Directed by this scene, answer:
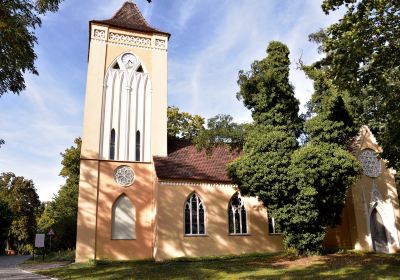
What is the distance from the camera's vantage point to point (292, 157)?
16906 millimetres

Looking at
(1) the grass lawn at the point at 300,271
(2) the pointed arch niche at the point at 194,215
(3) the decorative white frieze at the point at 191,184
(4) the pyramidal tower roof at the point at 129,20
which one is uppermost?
(4) the pyramidal tower roof at the point at 129,20

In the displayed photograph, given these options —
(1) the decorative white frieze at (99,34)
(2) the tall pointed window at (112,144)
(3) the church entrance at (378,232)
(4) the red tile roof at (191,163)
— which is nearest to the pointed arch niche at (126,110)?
(2) the tall pointed window at (112,144)

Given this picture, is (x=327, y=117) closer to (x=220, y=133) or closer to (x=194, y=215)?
(x=220, y=133)

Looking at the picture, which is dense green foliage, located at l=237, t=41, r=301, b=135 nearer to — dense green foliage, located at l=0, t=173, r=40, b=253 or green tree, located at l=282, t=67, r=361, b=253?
green tree, located at l=282, t=67, r=361, b=253

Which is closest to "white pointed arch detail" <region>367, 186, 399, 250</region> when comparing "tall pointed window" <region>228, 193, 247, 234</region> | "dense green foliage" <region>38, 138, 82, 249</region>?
"tall pointed window" <region>228, 193, 247, 234</region>

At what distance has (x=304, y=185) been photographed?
16250 mm

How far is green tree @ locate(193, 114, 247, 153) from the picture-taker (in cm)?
2158

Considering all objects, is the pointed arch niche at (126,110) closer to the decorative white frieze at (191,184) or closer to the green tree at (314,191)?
the decorative white frieze at (191,184)

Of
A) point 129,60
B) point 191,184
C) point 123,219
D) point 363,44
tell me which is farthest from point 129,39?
point 363,44

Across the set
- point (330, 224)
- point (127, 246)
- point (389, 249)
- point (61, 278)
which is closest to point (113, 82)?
point (127, 246)

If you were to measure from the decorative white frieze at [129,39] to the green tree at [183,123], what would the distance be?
10905 mm

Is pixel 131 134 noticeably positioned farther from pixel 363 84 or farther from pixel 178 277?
pixel 363 84

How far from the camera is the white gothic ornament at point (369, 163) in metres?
22.0

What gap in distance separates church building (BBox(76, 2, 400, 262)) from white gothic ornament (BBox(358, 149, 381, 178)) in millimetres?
63
